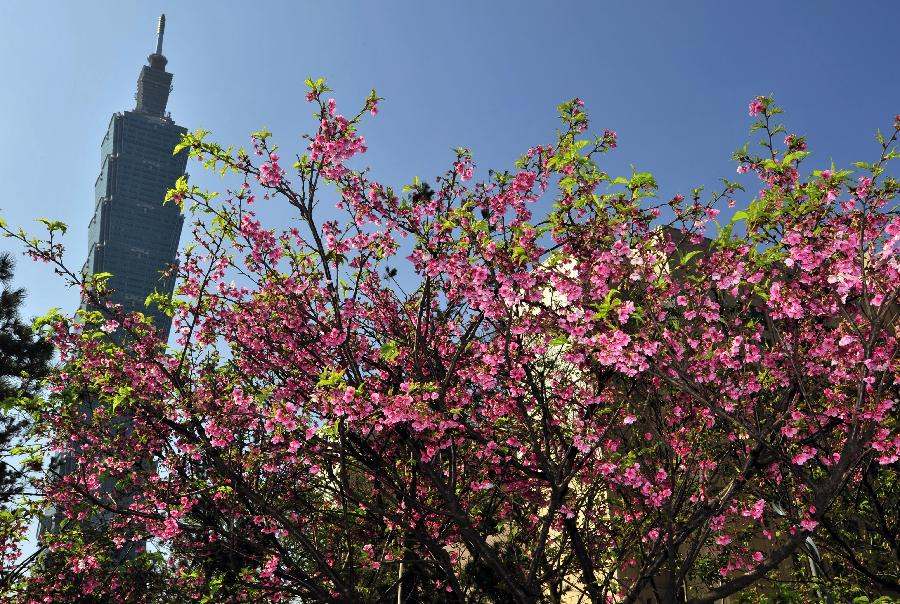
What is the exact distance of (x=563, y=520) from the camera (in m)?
8.52

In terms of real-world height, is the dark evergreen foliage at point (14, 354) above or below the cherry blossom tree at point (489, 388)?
above

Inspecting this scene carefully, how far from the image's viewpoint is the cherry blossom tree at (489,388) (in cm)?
730

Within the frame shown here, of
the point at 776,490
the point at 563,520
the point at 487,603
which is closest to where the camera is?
the point at 563,520

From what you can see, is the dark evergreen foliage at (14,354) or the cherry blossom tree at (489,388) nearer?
the cherry blossom tree at (489,388)

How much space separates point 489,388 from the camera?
29.0 feet

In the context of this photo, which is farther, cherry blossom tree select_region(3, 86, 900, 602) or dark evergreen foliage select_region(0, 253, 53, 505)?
dark evergreen foliage select_region(0, 253, 53, 505)

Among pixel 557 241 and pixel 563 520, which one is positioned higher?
pixel 557 241

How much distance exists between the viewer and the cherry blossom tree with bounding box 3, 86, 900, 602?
7.30 metres

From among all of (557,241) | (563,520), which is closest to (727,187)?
(557,241)

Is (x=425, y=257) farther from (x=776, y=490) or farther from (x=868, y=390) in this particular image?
(x=776, y=490)

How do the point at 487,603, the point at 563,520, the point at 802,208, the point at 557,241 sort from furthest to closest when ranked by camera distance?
the point at 487,603 → the point at 563,520 → the point at 557,241 → the point at 802,208

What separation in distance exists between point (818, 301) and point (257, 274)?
6698 mm

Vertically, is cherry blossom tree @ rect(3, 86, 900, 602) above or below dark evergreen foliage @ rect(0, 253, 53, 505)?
below

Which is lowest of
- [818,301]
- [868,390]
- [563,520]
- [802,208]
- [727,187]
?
[563,520]
